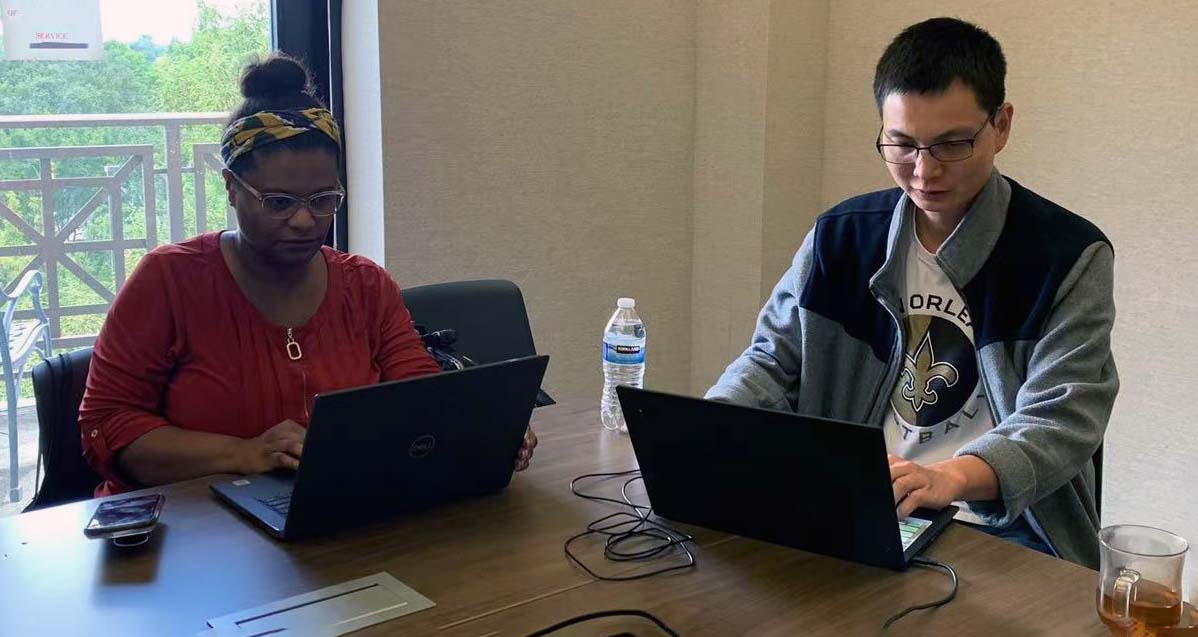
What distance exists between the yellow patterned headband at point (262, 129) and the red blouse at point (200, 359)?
180mm

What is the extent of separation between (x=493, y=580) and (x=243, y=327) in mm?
759

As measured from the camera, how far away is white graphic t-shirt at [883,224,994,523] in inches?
72.4

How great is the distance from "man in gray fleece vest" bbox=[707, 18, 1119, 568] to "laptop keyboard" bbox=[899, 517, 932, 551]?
3 cm

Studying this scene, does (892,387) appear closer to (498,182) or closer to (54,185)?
(498,182)

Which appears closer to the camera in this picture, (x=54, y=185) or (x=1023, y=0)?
(x=54, y=185)

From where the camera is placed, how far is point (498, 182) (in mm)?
2975

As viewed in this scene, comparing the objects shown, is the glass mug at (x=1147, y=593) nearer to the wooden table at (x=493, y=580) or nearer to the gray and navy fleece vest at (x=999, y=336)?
the wooden table at (x=493, y=580)

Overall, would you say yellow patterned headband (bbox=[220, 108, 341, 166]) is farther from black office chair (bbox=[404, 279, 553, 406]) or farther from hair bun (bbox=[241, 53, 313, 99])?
black office chair (bbox=[404, 279, 553, 406])

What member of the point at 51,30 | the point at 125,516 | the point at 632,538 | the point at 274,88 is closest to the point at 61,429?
the point at 125,516

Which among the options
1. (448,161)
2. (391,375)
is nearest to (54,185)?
(448,161)

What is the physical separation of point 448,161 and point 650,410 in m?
1.57

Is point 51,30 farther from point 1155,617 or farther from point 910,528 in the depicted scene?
point 1155,617

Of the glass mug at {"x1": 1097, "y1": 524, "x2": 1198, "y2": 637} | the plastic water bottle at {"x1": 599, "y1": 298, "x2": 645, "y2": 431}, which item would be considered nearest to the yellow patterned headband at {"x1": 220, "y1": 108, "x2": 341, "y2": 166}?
the plastic water bottle at {"x1": 599, "y1": 298, "x2": 645, "y2": 431}

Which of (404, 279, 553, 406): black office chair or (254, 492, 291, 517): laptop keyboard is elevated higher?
(404, 279, 553, 406): black office chair
